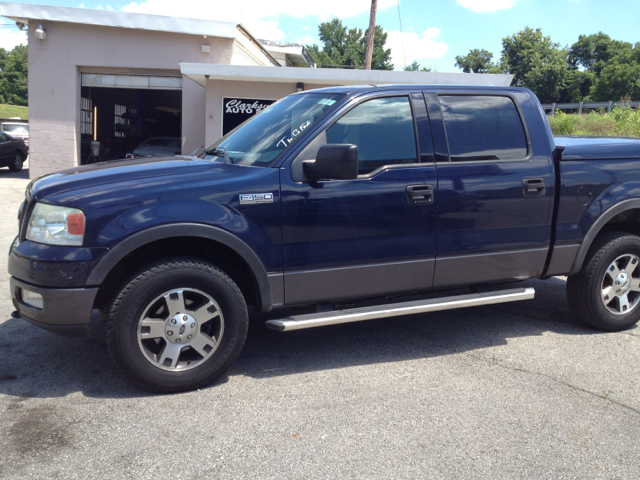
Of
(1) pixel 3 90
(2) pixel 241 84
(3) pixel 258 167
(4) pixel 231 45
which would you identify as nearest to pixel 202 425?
(3) pixel 258 167

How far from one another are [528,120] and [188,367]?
10.9ft

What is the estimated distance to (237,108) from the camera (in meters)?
16.5

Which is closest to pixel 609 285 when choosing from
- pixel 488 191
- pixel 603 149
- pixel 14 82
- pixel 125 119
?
pixel 603 149

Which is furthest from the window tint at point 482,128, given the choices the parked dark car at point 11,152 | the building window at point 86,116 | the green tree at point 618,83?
the green tree at point 618,83

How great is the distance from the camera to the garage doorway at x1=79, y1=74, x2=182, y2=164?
18.3 meters

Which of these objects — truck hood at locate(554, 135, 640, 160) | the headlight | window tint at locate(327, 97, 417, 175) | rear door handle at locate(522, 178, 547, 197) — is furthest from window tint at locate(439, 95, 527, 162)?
the headlight

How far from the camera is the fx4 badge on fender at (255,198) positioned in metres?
3.77

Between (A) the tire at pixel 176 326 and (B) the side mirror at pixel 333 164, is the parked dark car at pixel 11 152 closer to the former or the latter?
(A) the tire at pixel 176 326

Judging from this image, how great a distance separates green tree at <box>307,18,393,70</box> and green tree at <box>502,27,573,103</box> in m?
17.6

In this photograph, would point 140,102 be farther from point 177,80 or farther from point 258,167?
point 258,167

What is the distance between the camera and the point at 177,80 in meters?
17.5

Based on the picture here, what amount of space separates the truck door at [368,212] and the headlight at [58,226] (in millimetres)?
1295

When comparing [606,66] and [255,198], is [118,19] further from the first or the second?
[606,66]

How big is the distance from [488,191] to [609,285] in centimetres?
165
